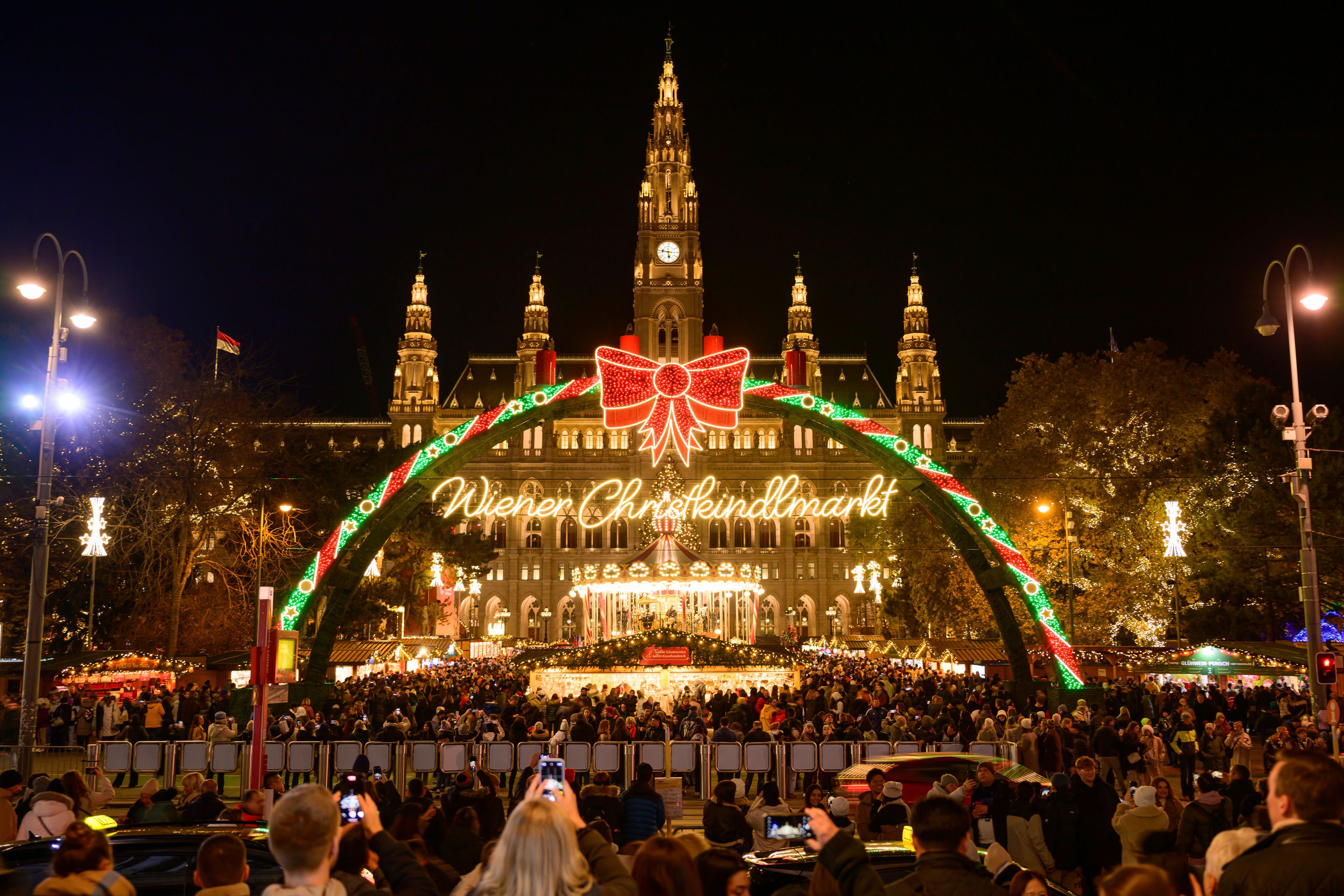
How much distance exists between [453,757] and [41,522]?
663cm

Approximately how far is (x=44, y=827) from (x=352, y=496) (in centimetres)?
2997

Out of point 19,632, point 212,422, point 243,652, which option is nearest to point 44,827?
point 243,652

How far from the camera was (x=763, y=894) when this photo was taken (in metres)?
6.78

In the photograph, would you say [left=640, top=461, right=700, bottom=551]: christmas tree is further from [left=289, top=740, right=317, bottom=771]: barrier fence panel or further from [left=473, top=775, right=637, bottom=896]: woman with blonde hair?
[left=473, top=775, right=637, bottom=896]: woman with blonde hair

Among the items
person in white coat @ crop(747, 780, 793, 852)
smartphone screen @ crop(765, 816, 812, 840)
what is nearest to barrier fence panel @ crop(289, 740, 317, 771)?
person in white coat @ crop(747, 780, 793, 852)

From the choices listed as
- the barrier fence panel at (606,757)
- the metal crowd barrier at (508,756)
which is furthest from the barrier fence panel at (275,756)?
the barrier fence panel at (606,757)

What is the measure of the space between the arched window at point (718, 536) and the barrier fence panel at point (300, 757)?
69053 mm

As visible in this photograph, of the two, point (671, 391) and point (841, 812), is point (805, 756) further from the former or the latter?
point (671, 391)

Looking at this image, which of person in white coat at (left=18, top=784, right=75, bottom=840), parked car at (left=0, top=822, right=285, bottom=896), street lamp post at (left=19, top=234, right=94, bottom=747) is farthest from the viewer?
street lamp post at (left=19, top=234, right=94, bottom=747)

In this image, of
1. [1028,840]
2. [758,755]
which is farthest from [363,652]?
[1028,840]

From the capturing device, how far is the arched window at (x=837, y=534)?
83.6 metres

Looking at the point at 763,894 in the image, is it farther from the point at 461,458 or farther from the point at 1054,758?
the point at 461,458

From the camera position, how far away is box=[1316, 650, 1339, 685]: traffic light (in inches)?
607

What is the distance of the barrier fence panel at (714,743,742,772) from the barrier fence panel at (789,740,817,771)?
75cm
